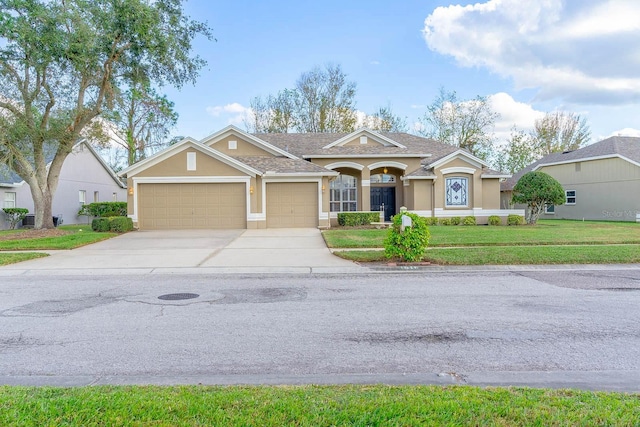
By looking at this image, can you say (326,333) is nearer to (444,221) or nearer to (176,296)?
(176,296)

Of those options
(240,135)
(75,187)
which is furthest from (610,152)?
(75,187)

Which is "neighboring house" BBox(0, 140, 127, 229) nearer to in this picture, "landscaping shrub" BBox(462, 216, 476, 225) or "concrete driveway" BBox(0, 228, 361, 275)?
"concrete driveway" BBox(0, 228, 361, 275)

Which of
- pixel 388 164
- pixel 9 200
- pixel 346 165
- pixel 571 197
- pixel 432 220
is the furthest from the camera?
pixel 571 197

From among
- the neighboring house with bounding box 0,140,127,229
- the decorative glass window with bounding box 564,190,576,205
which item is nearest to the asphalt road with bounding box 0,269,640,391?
the neighboring house with bounding box 0,140,127,229

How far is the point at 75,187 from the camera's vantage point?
28906 millimetres

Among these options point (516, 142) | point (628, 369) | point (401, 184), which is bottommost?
point (628, 369)

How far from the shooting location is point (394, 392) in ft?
11.7

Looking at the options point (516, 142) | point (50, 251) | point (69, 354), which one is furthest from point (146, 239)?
point (516, 142)

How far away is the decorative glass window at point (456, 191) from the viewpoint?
23.9 m

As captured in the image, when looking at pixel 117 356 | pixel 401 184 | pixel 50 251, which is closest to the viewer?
pixel 117 356

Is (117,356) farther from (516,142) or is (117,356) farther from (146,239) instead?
(516,142)

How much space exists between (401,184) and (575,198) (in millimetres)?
14272

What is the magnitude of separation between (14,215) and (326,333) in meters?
24.4

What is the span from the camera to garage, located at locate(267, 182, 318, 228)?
21.3 meters
